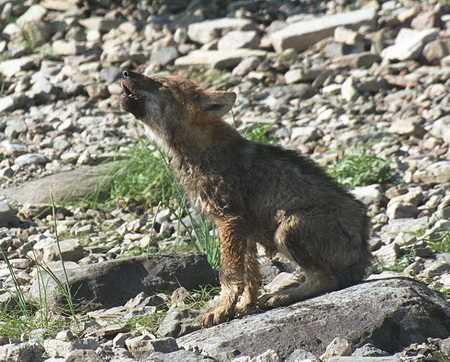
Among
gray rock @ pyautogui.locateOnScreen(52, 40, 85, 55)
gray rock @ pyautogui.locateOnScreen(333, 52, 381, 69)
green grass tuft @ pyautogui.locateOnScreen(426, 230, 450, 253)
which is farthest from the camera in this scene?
gray rock @ pyautogui.locateOnScreen(52, 40, 85, 55)

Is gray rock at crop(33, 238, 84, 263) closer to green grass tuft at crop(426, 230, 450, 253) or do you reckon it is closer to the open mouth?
the open mouth

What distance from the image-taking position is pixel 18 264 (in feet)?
30.7

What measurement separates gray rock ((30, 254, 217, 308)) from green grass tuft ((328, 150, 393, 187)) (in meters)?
2.71

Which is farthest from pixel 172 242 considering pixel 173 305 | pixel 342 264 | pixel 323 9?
pixel 323 9

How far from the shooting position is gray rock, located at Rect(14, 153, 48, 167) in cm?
1210

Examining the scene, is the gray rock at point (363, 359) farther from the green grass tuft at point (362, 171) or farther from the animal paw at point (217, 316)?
the green grass tuft at point (362, 171)

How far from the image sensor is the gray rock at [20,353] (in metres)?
6.77

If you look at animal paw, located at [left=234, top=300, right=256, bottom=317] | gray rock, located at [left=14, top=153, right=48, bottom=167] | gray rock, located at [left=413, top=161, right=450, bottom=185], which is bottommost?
gray rock, located at [left=413, top=161, right=450, bottom=185]

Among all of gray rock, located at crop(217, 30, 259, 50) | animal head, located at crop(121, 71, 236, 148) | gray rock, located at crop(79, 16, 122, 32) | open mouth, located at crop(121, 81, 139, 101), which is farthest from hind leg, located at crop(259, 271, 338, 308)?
gray rock, located at crop(79, 16, 122, 32)

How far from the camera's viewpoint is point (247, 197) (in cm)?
768

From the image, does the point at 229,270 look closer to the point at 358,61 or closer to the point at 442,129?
the point at 442,129

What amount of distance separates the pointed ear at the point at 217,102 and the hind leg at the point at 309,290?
4.25ft

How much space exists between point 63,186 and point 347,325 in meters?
4.97

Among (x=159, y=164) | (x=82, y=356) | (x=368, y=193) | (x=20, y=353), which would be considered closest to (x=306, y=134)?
(x=368, y=193)
